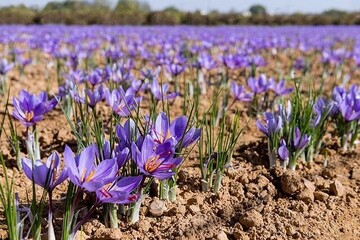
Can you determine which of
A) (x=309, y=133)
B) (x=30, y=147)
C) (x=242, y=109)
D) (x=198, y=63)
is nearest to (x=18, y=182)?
(x=30, y=147)

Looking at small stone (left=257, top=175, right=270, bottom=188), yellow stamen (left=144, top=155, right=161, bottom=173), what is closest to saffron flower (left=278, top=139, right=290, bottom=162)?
small stone (left=257, top=175, right=270, bottom=188)

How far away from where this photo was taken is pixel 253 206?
2.05 metres

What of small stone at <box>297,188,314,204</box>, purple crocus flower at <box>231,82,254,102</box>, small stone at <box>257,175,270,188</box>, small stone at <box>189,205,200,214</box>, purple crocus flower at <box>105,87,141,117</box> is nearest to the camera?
small stone at <box>189,205,200,214</box>

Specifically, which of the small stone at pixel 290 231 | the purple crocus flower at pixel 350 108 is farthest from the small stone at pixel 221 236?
the purple crocus flower at pixel 350 108

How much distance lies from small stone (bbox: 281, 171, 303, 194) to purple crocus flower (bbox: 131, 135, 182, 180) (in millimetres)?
708

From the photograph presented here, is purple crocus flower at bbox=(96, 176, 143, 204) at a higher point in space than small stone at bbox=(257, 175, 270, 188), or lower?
higher

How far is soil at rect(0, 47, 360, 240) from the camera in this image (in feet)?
5.99

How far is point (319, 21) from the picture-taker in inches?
984

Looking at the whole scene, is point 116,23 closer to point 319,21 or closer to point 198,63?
point 319,21

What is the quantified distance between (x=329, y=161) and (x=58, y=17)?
22809 millimetres

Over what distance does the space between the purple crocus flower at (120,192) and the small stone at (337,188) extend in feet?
3.34

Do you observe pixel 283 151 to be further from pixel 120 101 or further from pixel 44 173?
pixel 44 173

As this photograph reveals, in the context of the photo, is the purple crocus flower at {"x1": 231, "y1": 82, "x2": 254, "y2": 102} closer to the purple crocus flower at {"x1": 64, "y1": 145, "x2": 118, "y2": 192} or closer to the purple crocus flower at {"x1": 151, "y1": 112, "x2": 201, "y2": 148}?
the purple crocus flower at {"x1": 151, "y1": 112, "x2": 201, "y2": 148}

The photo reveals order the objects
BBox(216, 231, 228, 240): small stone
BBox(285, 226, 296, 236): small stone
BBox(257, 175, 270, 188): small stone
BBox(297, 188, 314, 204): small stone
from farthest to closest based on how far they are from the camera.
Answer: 1. BBox(257, 175, 270, 188): small stone
2. BBox(297, 188, 314, 204): small stone
3. BBox(285, 226, 296, 236): small stone
4. BBox(216, 231, 228, 240): small stone
